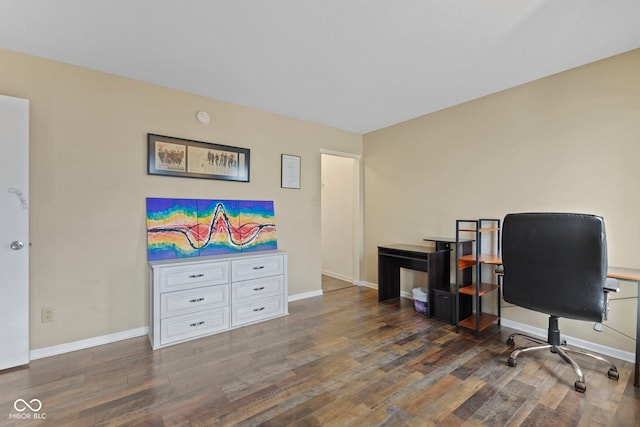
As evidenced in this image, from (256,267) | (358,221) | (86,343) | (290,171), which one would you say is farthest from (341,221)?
(86,343)

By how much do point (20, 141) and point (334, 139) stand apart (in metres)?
3.42

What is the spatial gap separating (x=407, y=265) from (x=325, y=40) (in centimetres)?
270

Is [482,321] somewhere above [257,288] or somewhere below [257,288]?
below

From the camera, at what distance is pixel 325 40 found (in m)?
2.11

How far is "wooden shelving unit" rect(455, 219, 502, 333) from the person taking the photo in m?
2.70

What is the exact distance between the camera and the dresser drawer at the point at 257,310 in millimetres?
2904

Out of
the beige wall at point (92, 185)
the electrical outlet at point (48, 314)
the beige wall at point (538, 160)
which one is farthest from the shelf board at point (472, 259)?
the electrical outlet at point (48, 314)

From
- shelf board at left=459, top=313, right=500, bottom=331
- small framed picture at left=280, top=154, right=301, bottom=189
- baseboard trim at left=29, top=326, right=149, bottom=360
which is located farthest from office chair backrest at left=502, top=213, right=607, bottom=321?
baseboard trim at left=29, top=326, right=149, bottom=360

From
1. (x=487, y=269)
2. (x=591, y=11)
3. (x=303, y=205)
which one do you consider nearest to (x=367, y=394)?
(x=487, y=269)

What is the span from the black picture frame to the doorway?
4.99 ft

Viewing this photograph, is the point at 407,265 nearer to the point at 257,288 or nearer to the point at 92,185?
the point at 257,288

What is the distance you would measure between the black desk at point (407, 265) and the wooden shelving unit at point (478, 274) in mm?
224

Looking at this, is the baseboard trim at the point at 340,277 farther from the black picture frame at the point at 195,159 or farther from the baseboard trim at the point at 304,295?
the black picture frame at the point at 195,159

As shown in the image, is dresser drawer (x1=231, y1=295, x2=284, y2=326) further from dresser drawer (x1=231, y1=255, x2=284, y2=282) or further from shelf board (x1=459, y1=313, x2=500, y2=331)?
shelf board (x1=459, y1=313, x2=500, y2=331)
